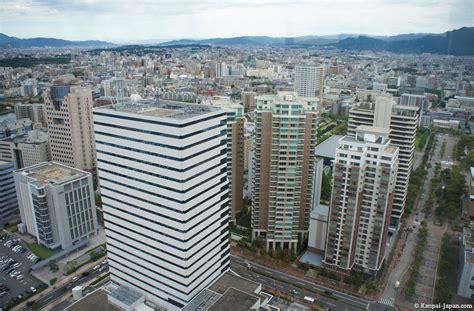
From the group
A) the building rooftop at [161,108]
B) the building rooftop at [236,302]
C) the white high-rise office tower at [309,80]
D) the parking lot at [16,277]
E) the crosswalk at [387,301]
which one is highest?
the building rooftop at [161,108]

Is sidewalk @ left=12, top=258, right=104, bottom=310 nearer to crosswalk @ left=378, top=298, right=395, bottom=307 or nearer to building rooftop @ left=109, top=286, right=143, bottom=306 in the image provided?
building rooftop @ left=109, top=286, right=143, bottom=306

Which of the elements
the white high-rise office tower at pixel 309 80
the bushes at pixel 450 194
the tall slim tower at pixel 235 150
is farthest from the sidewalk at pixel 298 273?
the white high-rise office tower at pixel 309 80

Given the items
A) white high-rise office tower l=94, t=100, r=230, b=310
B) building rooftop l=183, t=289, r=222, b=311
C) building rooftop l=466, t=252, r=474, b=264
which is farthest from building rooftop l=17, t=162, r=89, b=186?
building rooftop l=466, t=252, r=474, b=264

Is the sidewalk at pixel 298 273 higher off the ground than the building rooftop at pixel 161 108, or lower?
lower

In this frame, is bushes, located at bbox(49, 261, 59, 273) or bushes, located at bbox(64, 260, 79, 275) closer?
bushes, located at bbox(64, 260, 79, 275)

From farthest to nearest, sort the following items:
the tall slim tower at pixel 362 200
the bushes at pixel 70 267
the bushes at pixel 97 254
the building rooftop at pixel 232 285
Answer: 1. the bushes at pixel 97 254
2. the bushes at pixel 70 267
3. the tall slim tower at pixel 362 200
4. the building rooftop at pixel 232 285

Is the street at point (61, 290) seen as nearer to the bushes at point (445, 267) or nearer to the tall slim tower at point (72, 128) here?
the tall slim tower at point (72, 128)
